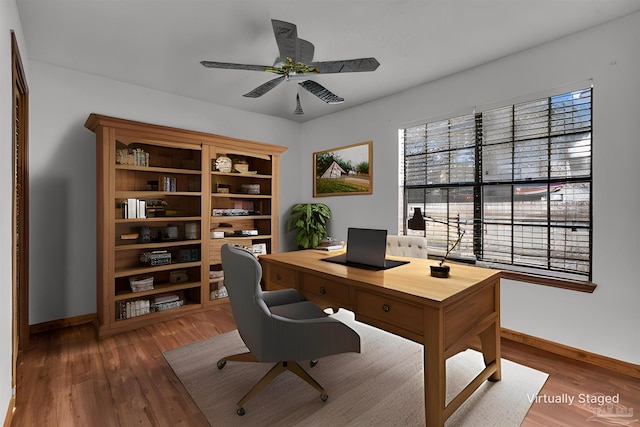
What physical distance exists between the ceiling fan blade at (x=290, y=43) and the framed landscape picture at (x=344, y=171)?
198cm

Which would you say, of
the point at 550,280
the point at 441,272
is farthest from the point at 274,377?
the point at 550,280

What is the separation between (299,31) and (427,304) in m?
2.28

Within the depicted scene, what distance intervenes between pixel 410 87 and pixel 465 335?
297 centimetres

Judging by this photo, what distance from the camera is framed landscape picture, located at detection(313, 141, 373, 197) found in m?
4.21

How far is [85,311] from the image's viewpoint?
3291 mm

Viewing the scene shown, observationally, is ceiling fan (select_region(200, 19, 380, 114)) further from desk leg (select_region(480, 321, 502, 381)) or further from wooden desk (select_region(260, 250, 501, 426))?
desk leg (select_region(480, 321, 502, 381))

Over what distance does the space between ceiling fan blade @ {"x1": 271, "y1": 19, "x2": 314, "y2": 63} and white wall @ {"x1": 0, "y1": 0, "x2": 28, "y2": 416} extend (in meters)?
1.46

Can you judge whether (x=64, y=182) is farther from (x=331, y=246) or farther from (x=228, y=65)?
(x=331, y=246)

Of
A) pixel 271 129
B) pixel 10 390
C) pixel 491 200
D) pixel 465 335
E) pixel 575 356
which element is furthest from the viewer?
pixel 271 129

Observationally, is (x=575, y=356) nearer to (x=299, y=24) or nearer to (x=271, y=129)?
(x=299, y=24)

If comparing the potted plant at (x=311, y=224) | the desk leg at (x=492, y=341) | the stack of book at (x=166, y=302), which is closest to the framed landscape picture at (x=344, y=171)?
the potted plant at (x=311, y=224)

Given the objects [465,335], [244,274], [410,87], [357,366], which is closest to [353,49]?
[410,87]

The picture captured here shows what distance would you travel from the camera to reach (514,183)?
2.96 metres

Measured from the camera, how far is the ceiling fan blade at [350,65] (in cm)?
218
